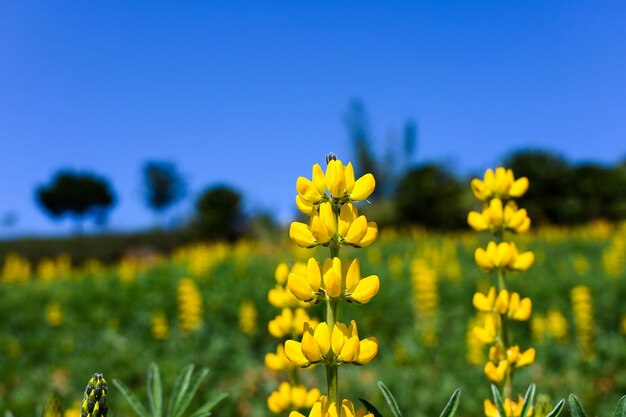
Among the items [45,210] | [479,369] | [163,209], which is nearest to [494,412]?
[479,369]

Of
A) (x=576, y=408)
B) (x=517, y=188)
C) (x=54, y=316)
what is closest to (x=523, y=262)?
(x=517, y=188)

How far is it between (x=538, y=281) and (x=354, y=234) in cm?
1008

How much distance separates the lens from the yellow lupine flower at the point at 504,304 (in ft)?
3.89

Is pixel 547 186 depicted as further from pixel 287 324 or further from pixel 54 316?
pixel 287 324

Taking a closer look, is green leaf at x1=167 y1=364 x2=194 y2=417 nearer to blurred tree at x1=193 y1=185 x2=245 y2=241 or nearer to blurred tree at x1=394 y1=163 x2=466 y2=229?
blurred tree at x1=394 y1=163 x2=466 y2=229

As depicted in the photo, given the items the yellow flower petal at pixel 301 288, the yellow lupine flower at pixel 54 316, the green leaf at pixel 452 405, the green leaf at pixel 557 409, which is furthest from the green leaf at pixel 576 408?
the yellow lupine flower at pixel 54 316

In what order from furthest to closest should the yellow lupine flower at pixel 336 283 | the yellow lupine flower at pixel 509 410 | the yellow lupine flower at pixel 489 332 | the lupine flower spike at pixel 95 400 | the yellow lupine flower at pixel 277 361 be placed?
the yellow lupine flower at pixel 277 361
the yellow lupine flower at pixel 489 332
the yellow lupine flower at pixel 509 410
the yellow lupine flower at pixel 336 283
the lupine flower spike at pixel 95 400

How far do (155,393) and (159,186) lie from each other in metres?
45.3

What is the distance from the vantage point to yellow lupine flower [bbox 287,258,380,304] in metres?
0.81

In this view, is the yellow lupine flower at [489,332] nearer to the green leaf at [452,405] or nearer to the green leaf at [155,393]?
the green leaf at [452,405]

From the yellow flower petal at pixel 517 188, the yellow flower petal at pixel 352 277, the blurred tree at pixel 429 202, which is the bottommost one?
the yellow flower petal at pixel 352 277

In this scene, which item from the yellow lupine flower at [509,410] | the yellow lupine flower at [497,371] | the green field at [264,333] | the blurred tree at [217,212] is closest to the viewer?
the yellow lupine flower at [509,410]

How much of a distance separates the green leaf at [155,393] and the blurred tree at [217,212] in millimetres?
22786

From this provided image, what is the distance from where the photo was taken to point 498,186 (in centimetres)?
125
